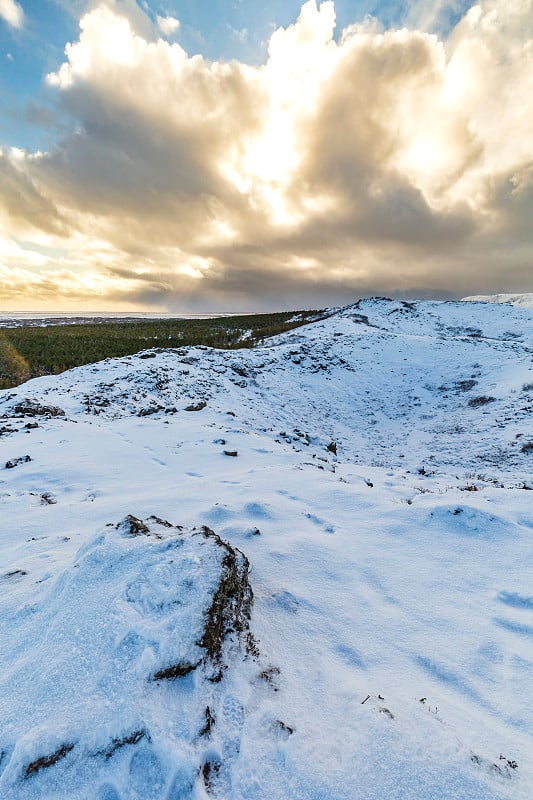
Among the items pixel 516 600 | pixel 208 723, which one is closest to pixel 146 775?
pixel 208 723

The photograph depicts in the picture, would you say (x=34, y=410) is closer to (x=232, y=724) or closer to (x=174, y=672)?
(x=174, y=672)

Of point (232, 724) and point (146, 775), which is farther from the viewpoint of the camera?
point (232, 724)

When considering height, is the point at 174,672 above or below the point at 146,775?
above

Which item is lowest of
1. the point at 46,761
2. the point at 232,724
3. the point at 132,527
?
the point at 232,724

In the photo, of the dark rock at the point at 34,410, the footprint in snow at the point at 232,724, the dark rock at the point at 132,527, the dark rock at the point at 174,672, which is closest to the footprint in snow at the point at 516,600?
the footprint in snow at the point at 232,724

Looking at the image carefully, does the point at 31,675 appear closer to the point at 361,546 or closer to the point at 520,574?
the point at 361,546


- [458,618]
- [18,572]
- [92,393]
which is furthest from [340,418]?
[18,572]

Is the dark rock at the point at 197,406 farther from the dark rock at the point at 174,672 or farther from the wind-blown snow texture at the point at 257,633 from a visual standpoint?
the dark rock at the point at 174,672

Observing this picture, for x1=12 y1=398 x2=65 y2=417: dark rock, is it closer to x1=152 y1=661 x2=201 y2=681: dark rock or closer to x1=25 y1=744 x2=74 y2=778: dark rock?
x1=152 y1=661 x2=201 y2=681: dark rock

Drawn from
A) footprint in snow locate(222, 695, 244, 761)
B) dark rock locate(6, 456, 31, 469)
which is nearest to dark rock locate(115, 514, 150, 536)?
footprint in snow locate(222, 695, 244, 761)
